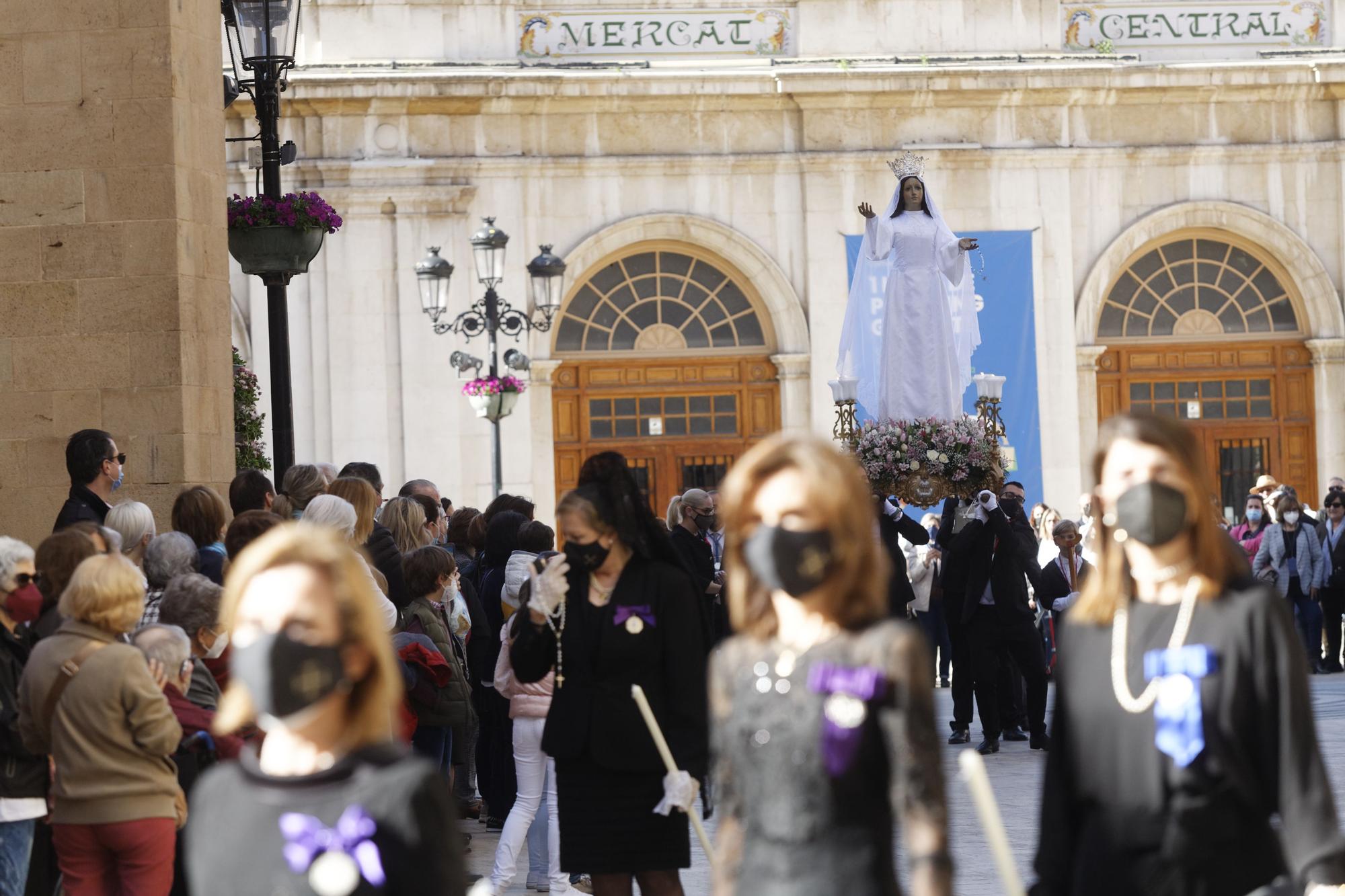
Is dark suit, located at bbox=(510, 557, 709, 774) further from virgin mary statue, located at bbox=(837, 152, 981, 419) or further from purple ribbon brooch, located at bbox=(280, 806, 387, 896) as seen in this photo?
virgin mary statue, located at bbox=(837, 152, 981, 419)

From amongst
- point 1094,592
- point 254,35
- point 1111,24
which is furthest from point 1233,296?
point 1094,592

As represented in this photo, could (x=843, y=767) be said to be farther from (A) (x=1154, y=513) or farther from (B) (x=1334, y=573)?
(B) (x=1334, y=573)

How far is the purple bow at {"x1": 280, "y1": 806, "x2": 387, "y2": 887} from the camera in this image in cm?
313

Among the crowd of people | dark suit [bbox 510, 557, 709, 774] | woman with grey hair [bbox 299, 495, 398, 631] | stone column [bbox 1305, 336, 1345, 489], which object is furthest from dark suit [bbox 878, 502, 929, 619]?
stone column [bbox 1305, 336, 1345, 489]

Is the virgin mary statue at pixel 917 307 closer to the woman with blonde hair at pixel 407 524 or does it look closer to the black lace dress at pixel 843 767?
the woman with blonde hair at pixel 407 524

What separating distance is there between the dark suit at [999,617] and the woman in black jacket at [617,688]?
7238 mm

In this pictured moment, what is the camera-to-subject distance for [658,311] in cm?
2584

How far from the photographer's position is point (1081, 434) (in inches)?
1024

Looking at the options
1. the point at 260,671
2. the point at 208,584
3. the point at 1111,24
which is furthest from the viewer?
the point at 1111,24

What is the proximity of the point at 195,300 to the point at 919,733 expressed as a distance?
7.87m

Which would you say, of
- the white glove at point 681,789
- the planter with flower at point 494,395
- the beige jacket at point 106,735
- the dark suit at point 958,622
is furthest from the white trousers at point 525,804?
the planter with flower at point 494,395

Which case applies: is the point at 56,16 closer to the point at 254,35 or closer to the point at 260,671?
the point at 254,35

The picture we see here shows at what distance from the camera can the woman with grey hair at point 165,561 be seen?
779 cm

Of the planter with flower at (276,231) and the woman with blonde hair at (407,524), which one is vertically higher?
the planter with flower at (276,231)
